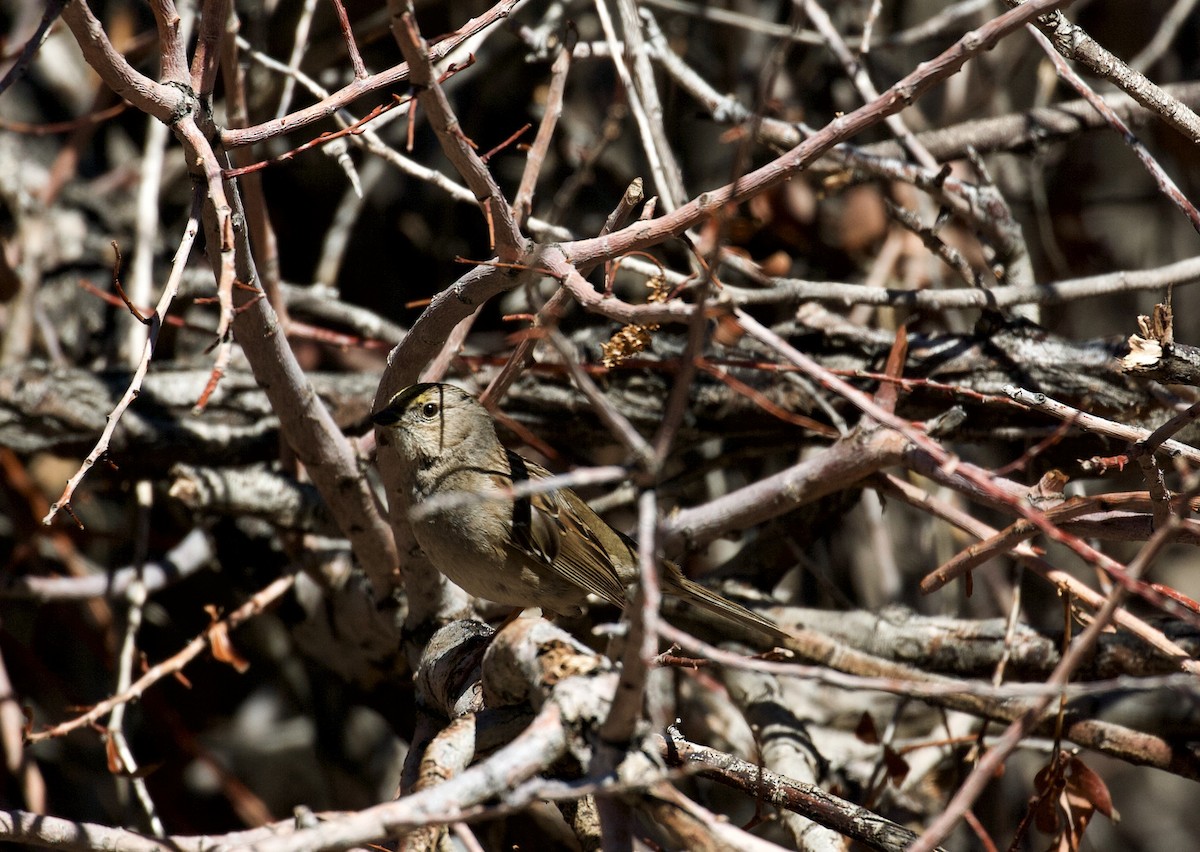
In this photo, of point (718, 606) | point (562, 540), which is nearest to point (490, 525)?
point (562, 540)

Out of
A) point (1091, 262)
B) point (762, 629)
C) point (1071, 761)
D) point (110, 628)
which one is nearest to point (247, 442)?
point (110, 628)

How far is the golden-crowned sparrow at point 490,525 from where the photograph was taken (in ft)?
9.67

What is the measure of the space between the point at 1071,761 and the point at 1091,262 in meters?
3.96

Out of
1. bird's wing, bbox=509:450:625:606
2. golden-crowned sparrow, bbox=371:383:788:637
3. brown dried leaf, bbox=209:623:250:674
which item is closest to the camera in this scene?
golden-crowned sparrow, bbox=371:383:788:637

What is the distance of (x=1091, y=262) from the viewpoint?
600 cm

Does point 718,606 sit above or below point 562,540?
below

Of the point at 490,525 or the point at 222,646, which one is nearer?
the point at 490,525

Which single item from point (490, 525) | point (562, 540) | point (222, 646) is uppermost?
point (490, 525)

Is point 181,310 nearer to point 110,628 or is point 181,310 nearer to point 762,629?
point 110,628

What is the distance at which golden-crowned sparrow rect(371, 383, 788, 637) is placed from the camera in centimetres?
295

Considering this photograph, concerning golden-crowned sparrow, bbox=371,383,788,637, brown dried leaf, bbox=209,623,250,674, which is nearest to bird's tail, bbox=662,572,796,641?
golden-crowned sparrow, bbox=371,383,788,637

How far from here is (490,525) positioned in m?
3.06

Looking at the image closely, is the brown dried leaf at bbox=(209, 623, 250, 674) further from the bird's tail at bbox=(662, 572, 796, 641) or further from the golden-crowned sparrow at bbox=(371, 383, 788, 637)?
the bird's tail at bbox=(662, 572, 796, 641)

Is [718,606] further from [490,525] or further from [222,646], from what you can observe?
[222,646]
